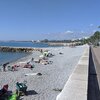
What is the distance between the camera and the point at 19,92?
9.98m

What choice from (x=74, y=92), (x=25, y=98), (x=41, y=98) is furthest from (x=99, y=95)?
(x=25, y=98)

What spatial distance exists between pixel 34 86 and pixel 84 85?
5072 millimetres

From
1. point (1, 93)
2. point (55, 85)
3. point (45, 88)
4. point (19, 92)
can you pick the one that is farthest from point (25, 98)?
point (55, 85)

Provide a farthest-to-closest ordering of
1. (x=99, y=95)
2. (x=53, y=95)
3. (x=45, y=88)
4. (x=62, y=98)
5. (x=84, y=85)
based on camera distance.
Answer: (x=45, y=88)
(x=53, y=95)
(x=99, y=95)
(x=84, y=85)
(x=62, y=98)

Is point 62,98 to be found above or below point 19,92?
above

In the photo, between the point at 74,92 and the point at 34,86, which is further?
the point at 34,86

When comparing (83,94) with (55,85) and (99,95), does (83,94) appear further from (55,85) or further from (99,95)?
(55,85)

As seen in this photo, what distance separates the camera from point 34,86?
1238 cm

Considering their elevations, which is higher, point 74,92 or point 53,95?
point 74,92

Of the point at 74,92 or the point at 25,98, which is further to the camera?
the point at 25,98

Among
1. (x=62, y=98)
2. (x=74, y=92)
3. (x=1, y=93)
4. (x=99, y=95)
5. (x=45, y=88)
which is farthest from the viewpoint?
(x=45, y=88)

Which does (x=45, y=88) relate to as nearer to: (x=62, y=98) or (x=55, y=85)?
(x=55, y=85)

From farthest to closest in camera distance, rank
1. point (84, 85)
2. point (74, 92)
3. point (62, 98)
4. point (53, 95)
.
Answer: point (53, 95) → point (84, 85) → point (74, 92) → point (62, 98)

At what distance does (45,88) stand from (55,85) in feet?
3.08
